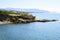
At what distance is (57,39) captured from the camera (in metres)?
27.9

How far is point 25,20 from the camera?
54594 mm

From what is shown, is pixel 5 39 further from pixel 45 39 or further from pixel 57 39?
pixel 57 39

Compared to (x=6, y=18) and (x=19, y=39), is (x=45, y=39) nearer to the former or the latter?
(x=19, y=39)

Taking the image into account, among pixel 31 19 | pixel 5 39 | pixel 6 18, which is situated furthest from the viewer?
pixel 31 19

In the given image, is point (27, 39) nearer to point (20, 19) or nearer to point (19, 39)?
point (19, 39)

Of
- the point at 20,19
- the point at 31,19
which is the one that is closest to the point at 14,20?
the point at 20,19

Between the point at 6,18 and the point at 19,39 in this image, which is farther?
the point at 6,18

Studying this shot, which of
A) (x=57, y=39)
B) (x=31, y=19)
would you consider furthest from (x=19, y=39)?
(x=31, y=19)

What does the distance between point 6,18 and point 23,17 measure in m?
5.99

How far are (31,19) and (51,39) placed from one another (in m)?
30.1

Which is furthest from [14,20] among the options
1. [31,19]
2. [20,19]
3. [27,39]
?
[27,39]

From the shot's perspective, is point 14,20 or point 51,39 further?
point 14,20

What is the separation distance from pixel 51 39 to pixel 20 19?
2716 cm

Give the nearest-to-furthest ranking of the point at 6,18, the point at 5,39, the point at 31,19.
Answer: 1. the point at 5,39
2. the point at 6,18
3. the point at 31,19
